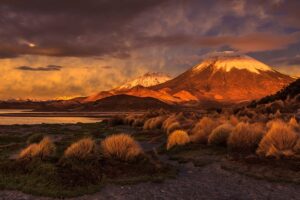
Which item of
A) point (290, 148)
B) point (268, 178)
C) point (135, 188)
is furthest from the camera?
point (290, 148)

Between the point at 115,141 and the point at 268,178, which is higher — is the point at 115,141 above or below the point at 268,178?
above

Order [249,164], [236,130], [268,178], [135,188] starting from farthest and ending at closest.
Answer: [236,130]
[249,164]
[268,178]
[135,188]

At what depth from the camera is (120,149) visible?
15.8 meters

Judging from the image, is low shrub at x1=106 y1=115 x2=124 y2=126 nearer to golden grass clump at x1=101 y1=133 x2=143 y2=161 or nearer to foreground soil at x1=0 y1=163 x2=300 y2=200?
golden grass clump at x1=101 y1=133 x2=143 y2=161

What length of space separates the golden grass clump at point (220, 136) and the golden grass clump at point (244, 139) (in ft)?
4.11

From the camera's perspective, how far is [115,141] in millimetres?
16000

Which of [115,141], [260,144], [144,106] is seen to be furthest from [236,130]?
[144,106]

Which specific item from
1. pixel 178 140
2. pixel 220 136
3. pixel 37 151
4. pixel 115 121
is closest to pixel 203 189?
pixel 37 151

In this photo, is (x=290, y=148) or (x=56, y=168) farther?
(x=290, y=148)

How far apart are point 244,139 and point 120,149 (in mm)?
6082

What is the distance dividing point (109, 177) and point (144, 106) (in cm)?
13678

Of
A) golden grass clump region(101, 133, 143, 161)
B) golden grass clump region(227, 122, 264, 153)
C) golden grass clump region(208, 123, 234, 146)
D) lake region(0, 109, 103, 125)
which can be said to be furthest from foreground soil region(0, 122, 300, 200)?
lake region(0, 109, 103, 125)

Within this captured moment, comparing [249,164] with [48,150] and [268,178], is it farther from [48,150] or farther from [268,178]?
[48,150]

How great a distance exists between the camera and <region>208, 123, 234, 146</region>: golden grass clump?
2009 cm
